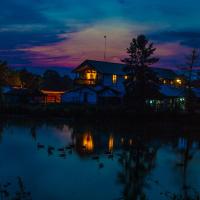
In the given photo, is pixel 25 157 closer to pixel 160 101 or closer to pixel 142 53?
pixel 142 53

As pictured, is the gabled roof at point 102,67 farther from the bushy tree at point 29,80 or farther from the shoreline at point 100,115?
the bushy tree at point 29,80

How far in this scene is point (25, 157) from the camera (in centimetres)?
2672

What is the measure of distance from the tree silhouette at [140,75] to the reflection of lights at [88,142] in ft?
58.8

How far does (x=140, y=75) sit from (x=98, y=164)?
3345cm

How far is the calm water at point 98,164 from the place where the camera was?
19297 millimetres

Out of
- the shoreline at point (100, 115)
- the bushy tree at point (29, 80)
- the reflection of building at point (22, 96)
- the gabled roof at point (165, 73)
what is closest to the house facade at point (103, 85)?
the gabled roof at point (165, 73)

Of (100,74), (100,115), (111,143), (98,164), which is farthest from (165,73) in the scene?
(98,164)

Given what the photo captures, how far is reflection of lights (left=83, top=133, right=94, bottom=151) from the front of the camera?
3195cm

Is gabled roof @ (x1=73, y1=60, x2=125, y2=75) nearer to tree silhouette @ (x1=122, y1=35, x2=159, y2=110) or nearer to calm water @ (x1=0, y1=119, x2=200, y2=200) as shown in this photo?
tree silhouette @ (x1=122, y1=35, x2=159, y2=110)

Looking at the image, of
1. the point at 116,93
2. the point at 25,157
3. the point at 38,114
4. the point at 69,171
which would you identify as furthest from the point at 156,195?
the point at 116,93

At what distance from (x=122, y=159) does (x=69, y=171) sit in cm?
483

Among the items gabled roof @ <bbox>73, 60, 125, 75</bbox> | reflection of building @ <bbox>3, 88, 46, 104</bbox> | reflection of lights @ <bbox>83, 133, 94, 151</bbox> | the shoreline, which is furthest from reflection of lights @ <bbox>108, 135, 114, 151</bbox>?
reflection of building @ <bbox>3, 88, 46, 104</bbox>

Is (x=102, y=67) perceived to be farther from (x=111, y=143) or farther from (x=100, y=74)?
(x=111, y=143)

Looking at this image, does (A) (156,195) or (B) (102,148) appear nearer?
(A) (156,195)
